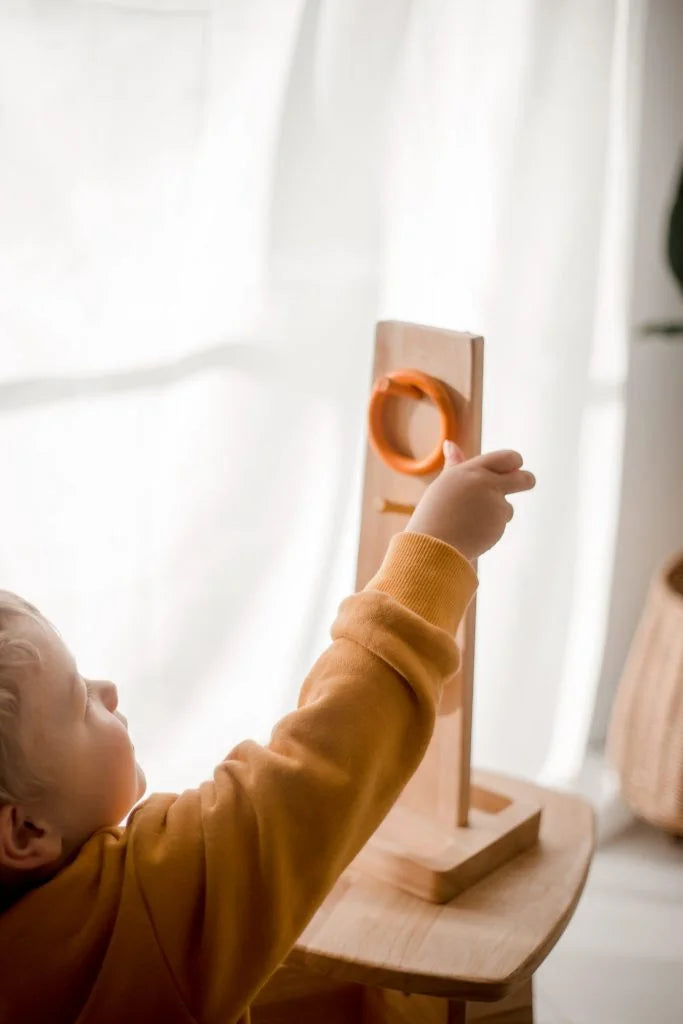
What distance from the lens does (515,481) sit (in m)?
0.84

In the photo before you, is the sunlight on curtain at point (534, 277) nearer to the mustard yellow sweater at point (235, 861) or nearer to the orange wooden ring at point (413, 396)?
the orange wooden ring at point (413, 396)

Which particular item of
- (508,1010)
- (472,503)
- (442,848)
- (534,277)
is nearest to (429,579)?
(472,503)

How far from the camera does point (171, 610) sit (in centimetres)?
113

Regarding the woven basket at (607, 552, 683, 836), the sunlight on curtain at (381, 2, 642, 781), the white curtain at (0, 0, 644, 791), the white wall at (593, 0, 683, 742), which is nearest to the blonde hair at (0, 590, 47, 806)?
the white curtain at (0, 0, 644, 791)

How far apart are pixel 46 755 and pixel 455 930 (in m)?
0.35

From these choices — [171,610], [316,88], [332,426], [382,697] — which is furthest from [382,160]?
[382,697]

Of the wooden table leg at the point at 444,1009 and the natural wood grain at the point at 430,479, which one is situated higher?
the natural wood grain at the point at 430,479

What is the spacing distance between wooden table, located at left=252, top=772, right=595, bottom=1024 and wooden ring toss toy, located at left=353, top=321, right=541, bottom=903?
0.07ft

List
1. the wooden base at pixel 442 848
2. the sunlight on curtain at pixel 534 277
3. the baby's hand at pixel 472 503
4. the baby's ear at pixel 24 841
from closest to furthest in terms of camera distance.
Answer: the baby's ear at pixel 24 841, the baby's hand at pixel 472 503, the wooden base at pixel 442 848, the sunlight on curtain at pixel 534 277

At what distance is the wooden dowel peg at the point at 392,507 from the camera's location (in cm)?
94

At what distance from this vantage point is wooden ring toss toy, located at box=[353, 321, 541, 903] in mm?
895

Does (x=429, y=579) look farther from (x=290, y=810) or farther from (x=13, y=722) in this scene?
(x=13, y=722)

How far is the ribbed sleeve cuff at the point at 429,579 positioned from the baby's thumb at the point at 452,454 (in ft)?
0.32

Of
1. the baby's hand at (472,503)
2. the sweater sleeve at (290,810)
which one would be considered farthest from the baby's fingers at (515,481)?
the sweater sleeve at (290,810)
